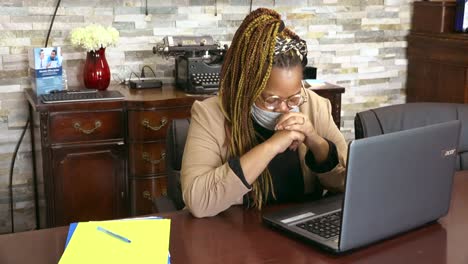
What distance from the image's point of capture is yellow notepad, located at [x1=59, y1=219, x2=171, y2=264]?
1255 millimetres

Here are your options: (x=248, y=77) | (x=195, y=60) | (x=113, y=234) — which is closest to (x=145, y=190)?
(x=195, y=60)

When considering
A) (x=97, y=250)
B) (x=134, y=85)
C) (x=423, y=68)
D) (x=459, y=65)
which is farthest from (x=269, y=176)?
(x=423, y=68)

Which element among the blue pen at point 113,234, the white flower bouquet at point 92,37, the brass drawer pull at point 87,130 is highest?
the white flower bouquet at point 92,37

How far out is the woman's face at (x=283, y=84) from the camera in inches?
64.2

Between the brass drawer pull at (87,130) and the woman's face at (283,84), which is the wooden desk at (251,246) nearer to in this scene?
the woman's face at (283,84)

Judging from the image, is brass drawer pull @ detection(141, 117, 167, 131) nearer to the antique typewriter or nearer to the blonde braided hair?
the antique typewriter

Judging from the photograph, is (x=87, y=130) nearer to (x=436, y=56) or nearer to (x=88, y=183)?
(x=88, y=183)

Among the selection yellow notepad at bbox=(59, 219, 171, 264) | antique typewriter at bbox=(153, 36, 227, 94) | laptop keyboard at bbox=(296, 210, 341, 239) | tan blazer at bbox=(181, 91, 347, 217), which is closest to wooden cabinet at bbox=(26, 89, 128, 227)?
antique typewriter at bbox=(153, 36, 227, 94)

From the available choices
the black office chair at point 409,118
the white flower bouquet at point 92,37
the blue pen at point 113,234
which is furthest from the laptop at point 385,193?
the white flower bouquet at point 92,37

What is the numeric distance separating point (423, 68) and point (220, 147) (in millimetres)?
2438

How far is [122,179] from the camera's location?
115 inches

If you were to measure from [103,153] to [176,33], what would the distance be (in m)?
0.84

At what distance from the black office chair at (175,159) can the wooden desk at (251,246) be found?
15.2 inches

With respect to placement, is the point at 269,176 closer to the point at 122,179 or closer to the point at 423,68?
the point at 122,179
